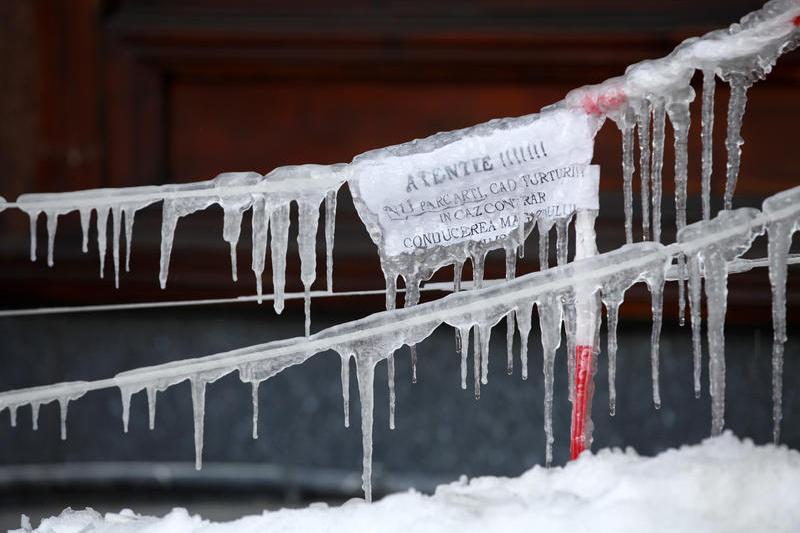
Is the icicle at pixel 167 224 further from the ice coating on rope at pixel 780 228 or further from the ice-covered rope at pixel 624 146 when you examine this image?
the ice coating on rope at pixel 780 228

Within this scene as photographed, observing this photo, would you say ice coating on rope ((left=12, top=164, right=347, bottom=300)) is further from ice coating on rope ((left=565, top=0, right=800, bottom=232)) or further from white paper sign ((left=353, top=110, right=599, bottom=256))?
ice coating on rope ((left=565, top=0, right=800, bottom=232))

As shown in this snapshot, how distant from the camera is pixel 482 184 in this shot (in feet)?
4.82

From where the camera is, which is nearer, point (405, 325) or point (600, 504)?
point (600, 504)

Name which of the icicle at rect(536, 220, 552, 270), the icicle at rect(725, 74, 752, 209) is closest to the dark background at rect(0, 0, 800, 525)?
the icicle at rect(536, 220, 552, 270)

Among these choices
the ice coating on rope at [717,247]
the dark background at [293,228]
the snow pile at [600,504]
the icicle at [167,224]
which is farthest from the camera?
the dark background at [293,228]

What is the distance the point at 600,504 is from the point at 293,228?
5.56 ft

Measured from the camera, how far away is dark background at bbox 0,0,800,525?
9.04 ft

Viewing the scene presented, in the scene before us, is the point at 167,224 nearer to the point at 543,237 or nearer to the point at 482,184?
the point at 482,184

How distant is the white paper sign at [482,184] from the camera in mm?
1460

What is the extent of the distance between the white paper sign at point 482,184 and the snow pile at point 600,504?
0.44 m

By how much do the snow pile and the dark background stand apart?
121 centimetres

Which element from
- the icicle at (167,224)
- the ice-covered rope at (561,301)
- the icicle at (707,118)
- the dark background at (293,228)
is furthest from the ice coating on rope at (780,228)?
the dark background at (293,228)

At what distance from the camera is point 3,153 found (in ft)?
9.54

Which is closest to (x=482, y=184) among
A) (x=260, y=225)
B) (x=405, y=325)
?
(x=405, y=325)
